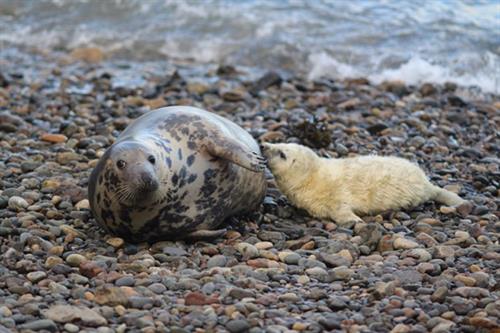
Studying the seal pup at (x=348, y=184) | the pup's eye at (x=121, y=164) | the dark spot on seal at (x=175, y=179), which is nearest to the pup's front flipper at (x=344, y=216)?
the seal pup at (x=348, y=184)

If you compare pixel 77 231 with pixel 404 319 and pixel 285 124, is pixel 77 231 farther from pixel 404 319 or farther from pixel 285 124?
pixel 285 124

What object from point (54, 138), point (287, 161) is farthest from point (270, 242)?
point (54, 138)

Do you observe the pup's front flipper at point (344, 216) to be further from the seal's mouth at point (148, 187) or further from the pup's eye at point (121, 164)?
the pup's eye at point (121, 164)

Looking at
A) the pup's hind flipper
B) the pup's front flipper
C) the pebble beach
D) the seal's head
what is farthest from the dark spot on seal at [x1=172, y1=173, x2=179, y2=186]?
the pup's hind flipper

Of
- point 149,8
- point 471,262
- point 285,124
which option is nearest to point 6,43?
point 149,8

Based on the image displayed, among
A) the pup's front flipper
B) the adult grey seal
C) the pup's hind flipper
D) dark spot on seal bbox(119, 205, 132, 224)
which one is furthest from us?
the pup's hind flipper

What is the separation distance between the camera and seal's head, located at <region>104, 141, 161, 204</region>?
5.20m

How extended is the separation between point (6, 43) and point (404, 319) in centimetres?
978

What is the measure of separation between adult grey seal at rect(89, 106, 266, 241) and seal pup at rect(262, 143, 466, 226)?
0.40m

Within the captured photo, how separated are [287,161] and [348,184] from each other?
1.41ft

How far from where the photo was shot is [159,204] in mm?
5422

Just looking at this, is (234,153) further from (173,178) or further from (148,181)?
(148,181)

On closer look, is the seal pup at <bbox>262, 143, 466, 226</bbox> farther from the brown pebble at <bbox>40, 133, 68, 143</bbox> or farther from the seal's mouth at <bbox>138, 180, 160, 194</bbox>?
the brown pebble at <bbox>40, 133, 68, 143</bbox>

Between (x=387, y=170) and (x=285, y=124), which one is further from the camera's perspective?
(x=285, y=124)
